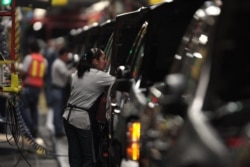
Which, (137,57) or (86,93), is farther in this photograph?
(137,57)

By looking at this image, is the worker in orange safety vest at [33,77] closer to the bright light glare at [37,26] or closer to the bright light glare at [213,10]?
the bright light glare at [213,10]

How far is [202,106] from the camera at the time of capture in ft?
19.0

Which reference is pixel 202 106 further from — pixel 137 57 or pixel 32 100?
pixel 32 100

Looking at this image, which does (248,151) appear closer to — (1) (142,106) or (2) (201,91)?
(2) (201,91)

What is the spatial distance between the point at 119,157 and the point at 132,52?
87.7 inches

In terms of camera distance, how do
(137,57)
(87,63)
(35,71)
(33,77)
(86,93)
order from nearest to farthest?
(86,93) → (87,63) → (137,57) → (33,77) → (35,71)

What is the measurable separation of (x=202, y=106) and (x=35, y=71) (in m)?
13.1

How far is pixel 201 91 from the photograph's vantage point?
5.91 m

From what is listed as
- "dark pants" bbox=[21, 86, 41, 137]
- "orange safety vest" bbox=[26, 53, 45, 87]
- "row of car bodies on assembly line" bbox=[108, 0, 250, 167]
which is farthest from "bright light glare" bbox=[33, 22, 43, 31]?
"row of car bodies on assembly line" bbox=[108, 0, 250, 167]

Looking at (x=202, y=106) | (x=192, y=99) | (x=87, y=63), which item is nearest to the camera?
(x=202, y=106)

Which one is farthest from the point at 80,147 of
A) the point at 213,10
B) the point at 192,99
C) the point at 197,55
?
the point at 192,99

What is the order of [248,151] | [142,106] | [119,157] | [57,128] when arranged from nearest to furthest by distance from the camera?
[248,151], [142,106], [119,157], [57,128]

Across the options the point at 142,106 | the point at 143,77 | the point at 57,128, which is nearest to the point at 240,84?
the point at 142,106

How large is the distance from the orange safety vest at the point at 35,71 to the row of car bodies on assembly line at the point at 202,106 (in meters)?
9.62
